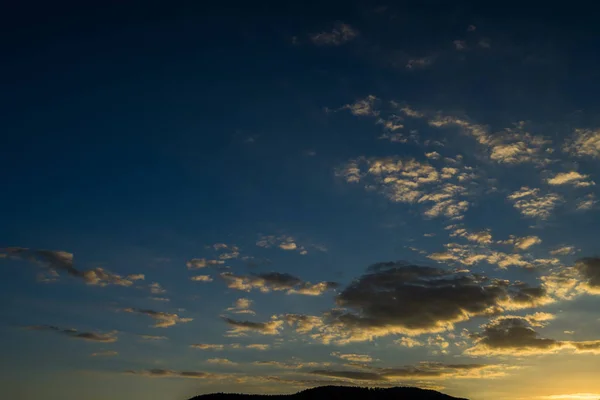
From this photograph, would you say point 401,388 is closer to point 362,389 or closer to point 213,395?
point 362,389

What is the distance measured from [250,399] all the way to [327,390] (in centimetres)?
1141

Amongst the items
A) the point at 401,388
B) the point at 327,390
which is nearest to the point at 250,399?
the point at 327,390

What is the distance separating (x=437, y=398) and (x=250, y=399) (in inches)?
1095

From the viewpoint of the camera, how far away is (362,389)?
88750mm

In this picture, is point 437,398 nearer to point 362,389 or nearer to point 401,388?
point 401,388

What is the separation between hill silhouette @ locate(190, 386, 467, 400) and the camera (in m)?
87.0

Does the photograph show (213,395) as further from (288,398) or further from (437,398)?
(437,398)

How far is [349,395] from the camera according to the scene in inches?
3423

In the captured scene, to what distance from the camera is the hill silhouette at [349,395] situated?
87.0 meters

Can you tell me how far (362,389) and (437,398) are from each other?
37.5ft

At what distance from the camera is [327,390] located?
290 ft

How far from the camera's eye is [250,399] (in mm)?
88500

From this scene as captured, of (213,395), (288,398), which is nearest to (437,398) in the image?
(288,398)

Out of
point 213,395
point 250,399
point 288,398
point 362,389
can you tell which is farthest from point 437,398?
point 213,395
